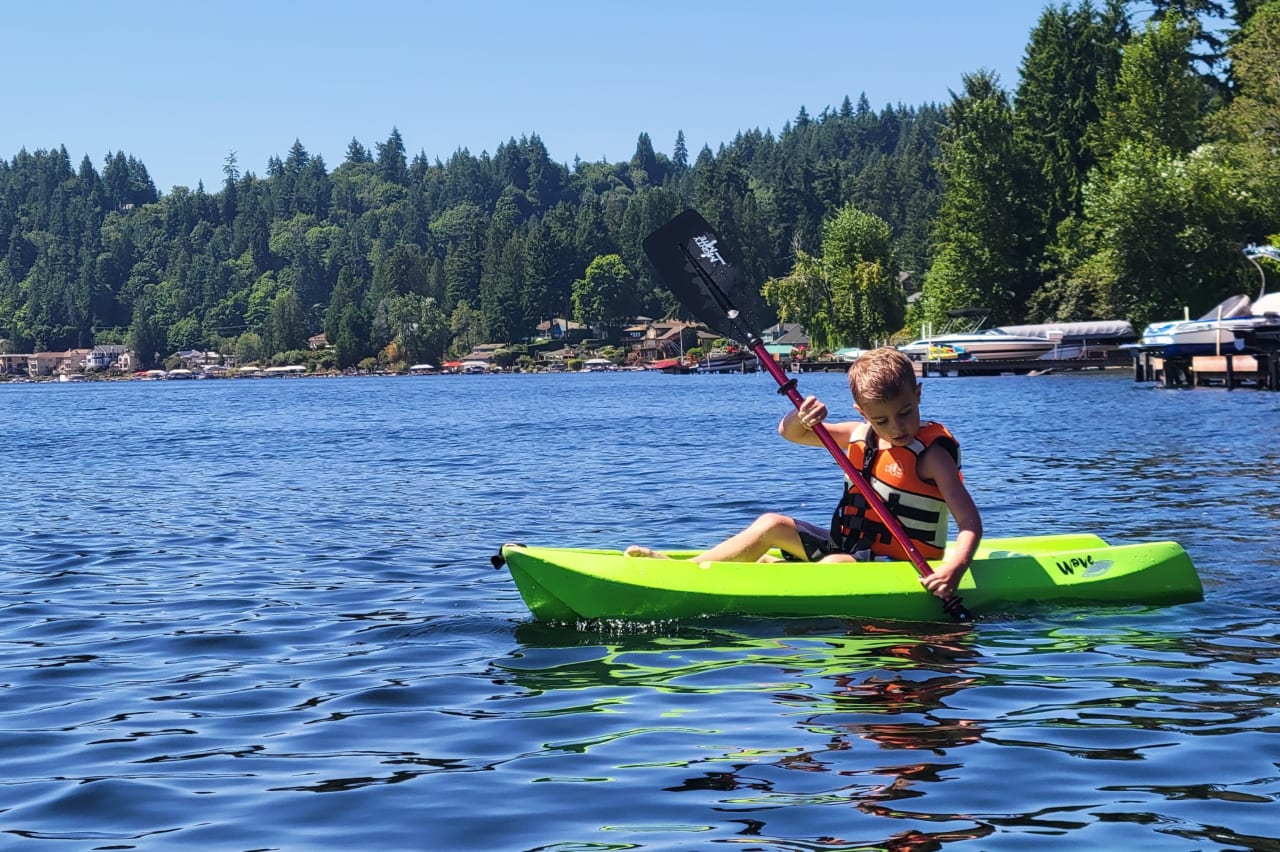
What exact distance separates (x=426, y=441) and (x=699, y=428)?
284 inches

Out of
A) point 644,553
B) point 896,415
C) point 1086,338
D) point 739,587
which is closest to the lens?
point 896,415

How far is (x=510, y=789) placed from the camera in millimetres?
5492

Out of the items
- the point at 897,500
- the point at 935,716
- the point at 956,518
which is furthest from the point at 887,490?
the point at 935,716

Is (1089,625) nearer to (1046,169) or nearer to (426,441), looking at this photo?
(426,441)

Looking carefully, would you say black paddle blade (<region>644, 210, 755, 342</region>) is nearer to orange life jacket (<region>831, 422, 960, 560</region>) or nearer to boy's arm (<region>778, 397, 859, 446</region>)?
boy's arm (<region>778, 397, 859, 446</region>)

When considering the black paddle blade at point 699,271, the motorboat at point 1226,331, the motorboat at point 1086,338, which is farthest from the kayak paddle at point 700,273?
the motorboat at point 1086,338

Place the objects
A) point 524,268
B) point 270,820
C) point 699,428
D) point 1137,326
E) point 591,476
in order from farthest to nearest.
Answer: point 524,268 → point 1137,326 → point 699,428 → point 591,476 → point 270,820

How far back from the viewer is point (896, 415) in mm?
8008

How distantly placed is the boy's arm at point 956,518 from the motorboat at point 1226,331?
35.4 meters

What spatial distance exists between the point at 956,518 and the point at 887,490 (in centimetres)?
48

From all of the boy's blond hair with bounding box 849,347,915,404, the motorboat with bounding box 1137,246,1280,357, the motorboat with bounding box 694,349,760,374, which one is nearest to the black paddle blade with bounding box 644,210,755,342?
the boy's blond hair with bounding box 849,347,915,404

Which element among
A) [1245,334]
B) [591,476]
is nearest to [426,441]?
[591,476]

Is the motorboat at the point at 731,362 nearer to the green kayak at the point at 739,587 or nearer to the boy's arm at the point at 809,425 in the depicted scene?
the green kayak at the point at 739,587

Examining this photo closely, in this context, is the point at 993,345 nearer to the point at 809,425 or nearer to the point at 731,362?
the point at 731,362
